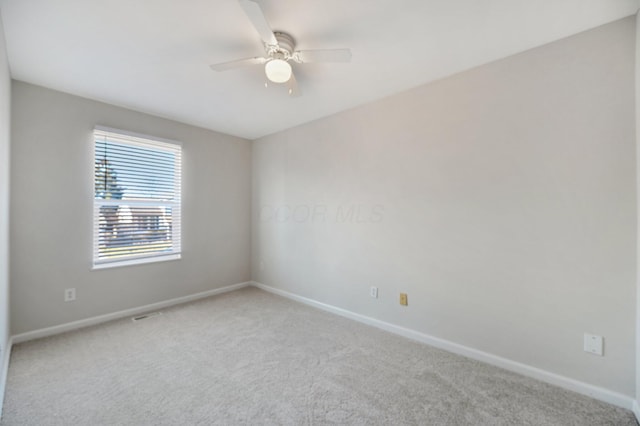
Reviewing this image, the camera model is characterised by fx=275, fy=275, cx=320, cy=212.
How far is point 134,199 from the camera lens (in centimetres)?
323

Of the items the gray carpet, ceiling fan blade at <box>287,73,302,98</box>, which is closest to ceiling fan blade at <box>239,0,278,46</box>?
ceiling fan blade at <box>287,73,302,98</box>

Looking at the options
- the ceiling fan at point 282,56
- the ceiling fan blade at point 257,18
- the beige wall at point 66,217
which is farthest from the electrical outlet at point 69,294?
the ceiling fan blade at point 257,18

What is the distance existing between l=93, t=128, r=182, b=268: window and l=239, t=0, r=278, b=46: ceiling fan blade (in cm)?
245

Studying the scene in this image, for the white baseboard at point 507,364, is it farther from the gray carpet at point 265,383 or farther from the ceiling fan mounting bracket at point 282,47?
the ceiling fan mounting bracket at point 282,47

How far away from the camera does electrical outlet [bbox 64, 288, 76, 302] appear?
9.08 ft

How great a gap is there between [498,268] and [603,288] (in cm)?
58

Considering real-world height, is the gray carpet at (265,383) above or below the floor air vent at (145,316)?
below

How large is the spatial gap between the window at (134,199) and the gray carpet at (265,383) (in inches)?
34.6

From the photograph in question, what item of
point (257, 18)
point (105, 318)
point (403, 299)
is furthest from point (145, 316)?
point (257, 18)

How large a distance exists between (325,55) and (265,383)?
7.50ft

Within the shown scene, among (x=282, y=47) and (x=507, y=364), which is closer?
(x=282, y=47)

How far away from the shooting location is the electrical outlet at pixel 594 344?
1.77 m

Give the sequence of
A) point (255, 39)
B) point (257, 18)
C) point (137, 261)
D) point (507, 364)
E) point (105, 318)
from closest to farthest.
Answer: point (257, 18) < point (255, 39) < point (507, 364) < point (105, 318) < point (137, 261)

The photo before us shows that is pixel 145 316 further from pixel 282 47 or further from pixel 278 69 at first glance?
pixel 282 47
